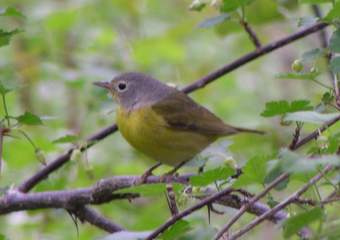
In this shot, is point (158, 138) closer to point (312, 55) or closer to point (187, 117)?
point (187, 117)

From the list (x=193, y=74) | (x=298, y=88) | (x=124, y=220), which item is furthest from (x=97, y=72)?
(x=298, y=88)

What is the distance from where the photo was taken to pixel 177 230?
6.92 feet

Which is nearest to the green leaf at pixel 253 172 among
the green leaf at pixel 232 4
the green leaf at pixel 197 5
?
the green leaf at pixel 232 4

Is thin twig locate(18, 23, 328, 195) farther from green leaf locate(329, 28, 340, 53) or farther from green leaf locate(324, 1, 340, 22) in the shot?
green leaf locate(324, 1, 340, 22)

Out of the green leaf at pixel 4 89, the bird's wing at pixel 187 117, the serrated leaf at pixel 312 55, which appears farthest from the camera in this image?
the bird's wing at pixel 187 117

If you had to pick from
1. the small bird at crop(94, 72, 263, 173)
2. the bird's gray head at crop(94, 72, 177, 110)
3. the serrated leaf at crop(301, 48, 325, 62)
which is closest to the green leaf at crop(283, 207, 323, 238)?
the serrated leaf at crop(301, 48, 325, 62)

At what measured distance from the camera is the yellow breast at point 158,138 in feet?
13.4

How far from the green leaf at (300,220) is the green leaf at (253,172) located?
22 centimetres

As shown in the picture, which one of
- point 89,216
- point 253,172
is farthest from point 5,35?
point 253,172

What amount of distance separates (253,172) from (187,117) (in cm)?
233

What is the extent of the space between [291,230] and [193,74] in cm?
490

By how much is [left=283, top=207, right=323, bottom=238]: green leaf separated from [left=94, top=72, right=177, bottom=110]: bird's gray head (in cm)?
263

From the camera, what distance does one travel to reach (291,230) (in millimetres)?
1873

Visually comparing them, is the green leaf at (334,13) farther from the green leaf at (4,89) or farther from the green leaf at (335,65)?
the green leaf at (4,89)
